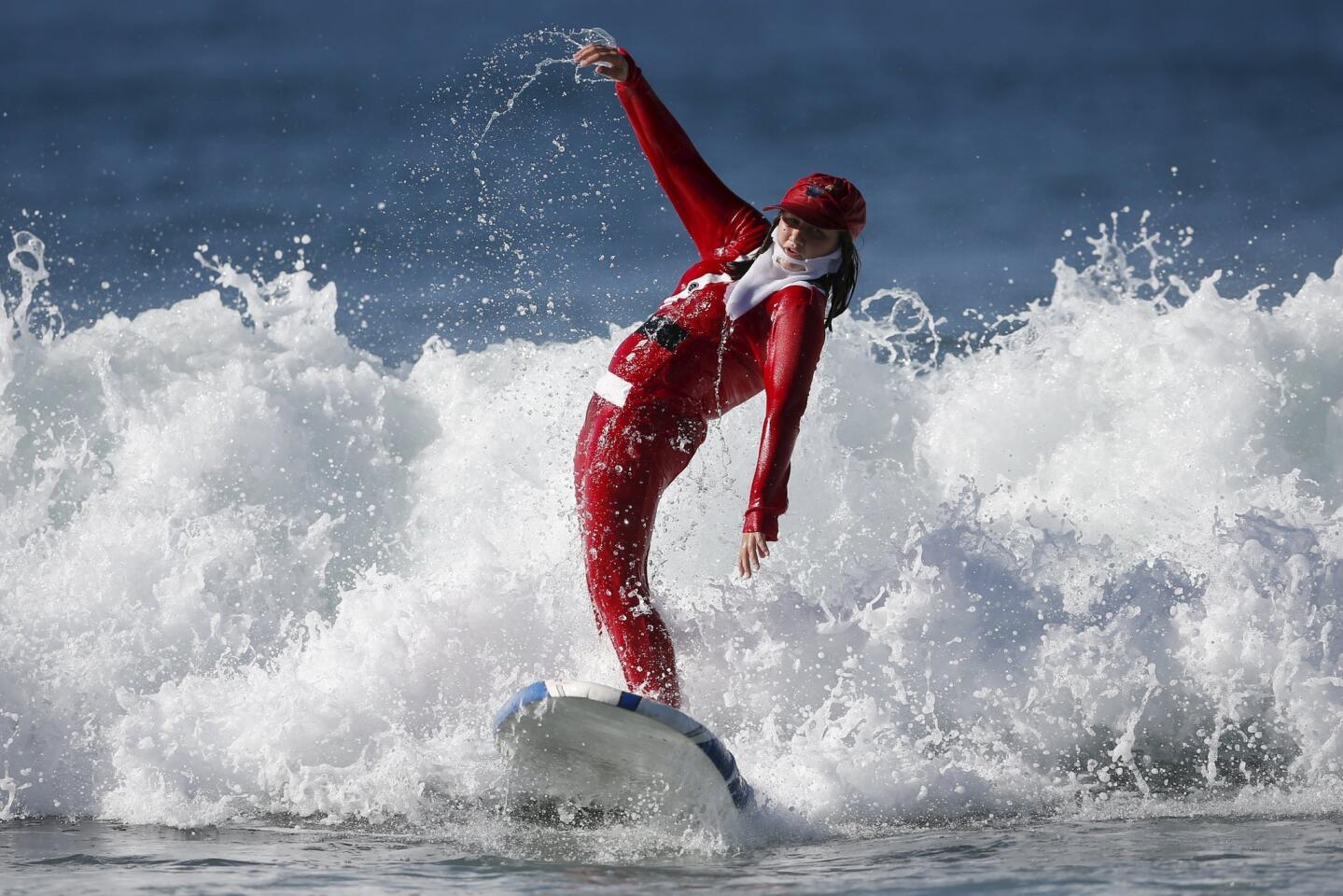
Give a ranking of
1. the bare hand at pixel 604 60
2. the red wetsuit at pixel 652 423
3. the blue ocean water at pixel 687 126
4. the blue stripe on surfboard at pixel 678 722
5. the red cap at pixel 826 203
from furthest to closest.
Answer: the blue ocean water at pixel 687 126 → the bare hand at pixel 604 60 → the red wetsuit at pixel 652 423 → the red cap at pixel 826 203 → the blue stripe on surfboard at pixel 678 722

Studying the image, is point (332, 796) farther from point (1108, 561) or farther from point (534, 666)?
point (1108, 561)

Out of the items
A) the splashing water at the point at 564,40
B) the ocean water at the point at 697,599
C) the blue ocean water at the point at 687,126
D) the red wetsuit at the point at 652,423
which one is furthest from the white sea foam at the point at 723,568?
the blue ocean water at the point at 687,126

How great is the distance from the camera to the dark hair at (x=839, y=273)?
399 centimetres

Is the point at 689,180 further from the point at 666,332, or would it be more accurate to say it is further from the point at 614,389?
the point at 614,389

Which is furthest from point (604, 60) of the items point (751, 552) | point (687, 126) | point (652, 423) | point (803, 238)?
point (687, 126)

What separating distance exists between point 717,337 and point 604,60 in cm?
87

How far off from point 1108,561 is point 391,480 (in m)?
3.50

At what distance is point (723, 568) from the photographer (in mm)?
6152

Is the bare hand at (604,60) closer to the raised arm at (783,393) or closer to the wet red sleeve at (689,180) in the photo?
the wet red sleeve at (689,180)

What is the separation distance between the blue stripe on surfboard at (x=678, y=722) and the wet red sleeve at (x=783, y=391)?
52 centimetres

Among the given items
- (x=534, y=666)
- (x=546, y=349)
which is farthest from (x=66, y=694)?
(x=546, y=349)

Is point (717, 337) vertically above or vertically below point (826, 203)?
below

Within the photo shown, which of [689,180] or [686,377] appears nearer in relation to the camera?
[686,377]

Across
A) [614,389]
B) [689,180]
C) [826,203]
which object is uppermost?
[689,180]
